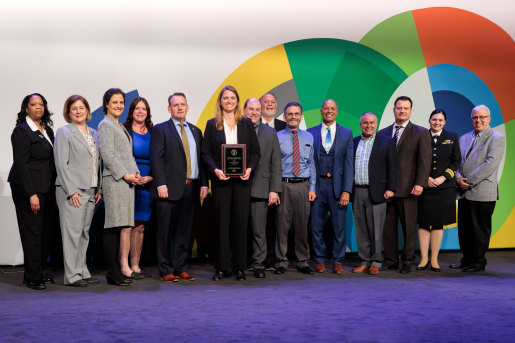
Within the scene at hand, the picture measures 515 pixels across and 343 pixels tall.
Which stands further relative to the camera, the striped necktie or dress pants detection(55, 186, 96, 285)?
the striped necktie

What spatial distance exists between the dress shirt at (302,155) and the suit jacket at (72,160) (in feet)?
5.96

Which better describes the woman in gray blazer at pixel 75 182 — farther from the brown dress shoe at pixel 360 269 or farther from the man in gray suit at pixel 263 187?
the brown dress shoe at pixel 360 269

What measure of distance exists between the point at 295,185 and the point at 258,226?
564mm

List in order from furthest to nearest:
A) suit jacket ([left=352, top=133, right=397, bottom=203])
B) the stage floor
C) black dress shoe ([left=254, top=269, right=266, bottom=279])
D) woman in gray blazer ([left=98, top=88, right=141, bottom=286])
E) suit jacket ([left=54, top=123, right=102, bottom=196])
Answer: suit jacket ([left=352, top=133, right=397, bottom=203])
black dress shoe ([left=254, top=269, right=266, bottom=279])
woman in gray blazer ([left=98, top=88, right=141, bottom=286])
suit jacket ([left=54, top=123, right=102, bottom=196])
the stage floor

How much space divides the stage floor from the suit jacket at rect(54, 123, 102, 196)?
2.93ft

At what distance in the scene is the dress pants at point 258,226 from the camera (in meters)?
4.31

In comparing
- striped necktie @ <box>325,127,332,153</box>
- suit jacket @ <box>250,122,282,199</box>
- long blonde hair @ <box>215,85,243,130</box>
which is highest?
long blonde hair @ <box>215,85,243,130</box>

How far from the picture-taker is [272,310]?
10.3 feet

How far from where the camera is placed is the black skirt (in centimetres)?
471

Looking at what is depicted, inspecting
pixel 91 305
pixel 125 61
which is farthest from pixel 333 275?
pixel 125 61

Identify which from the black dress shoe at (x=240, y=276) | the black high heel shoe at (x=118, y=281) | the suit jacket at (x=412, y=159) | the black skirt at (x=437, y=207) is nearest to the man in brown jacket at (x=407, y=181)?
the suit jacket at (x=412, y=159)

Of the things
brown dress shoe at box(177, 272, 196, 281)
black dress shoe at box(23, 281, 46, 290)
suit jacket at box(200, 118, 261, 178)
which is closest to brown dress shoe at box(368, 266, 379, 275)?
suit jacket at box(200, 118, 261, 178)

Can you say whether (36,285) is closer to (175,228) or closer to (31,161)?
(31,161)

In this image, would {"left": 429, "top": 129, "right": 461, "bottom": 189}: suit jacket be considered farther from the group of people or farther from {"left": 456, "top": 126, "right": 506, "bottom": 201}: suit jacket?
{"left": 456, "top": 126, "right": 506, "bottom": 201}: suit jacket
